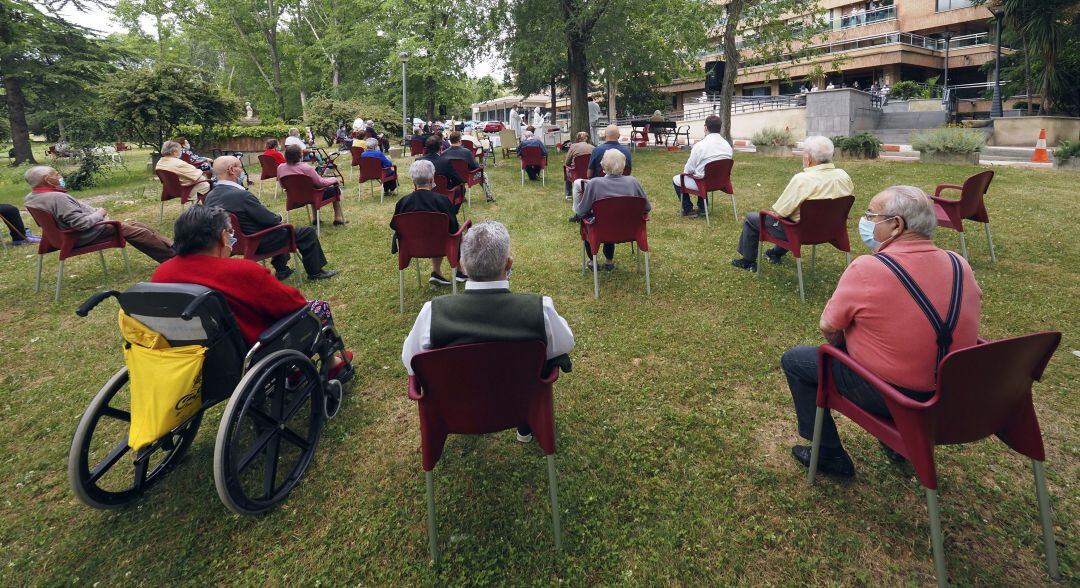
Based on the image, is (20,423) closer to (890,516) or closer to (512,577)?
(512,577)

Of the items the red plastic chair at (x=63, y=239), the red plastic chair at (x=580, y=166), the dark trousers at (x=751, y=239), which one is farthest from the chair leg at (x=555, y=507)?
the red plastic chair at (x=580, y=166)

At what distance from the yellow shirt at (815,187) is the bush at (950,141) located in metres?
9.08

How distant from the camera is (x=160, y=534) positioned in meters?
2.40

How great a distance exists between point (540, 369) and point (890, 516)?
182 centimetres

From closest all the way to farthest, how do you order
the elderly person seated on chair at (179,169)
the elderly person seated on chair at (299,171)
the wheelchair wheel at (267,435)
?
the wheelchair wheel at (267,435), the elderly person seated on chair at (299,171), the elderly person seated on chair at (179,169)

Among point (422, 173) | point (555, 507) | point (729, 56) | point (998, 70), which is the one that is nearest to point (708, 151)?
A: point (422, 173)

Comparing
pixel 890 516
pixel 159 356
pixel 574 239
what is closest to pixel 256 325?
pixel 159 356

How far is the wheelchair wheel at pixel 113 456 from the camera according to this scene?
2.31 meters

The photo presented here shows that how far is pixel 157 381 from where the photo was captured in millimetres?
2213

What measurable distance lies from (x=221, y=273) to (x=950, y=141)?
1419cm

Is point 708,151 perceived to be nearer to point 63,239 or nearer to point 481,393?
point 481,393

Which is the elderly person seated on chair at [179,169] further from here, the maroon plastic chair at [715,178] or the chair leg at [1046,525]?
the chair leg at [1046,525]

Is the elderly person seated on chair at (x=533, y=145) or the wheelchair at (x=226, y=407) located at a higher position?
the elderly person seated on chair at (x=533, y=145)

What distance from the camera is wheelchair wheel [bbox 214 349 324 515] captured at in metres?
2.28
